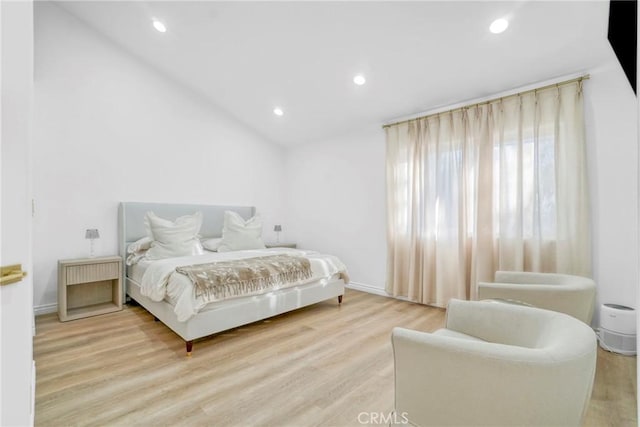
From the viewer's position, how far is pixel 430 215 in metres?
3.48

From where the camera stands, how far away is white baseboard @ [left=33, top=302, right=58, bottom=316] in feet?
10.1

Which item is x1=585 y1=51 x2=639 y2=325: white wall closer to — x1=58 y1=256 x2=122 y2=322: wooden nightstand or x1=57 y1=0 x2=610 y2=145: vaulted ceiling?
x1=57 y1=0 x2=610 y2=145: vaulted ceiling

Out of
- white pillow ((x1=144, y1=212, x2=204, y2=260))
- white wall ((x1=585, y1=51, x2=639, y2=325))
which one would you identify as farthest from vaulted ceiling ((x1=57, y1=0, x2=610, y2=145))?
white pillow ((x1=144, y1=212, x2=204, y2=260))

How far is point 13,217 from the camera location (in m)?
0.98

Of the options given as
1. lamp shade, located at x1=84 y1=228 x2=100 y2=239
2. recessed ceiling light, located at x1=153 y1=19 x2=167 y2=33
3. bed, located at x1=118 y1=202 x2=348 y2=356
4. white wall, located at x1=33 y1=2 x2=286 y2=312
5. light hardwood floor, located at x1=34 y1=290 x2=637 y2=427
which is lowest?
light hardwood floor, located at x1=34 y1=290 x2=637 y2=427

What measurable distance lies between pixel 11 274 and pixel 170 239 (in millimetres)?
2574

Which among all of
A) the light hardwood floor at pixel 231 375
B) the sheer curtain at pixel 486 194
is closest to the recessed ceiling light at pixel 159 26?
the sheer curtain at pixel 486 194

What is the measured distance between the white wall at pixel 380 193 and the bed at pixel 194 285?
0.96 meters

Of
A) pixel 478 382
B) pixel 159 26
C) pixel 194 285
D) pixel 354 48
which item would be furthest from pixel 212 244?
pixel 478 382

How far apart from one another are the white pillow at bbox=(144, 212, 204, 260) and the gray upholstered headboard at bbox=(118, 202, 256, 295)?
0.69ft

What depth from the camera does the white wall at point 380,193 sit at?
240 cm

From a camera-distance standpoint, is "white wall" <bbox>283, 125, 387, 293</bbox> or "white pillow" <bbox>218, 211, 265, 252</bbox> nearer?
"white pillow" <bbox>218, 211, 265, 252</bbox>

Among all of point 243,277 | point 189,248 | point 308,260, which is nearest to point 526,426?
point 243,277

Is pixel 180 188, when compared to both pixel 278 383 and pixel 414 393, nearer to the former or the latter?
pixel 278 383
